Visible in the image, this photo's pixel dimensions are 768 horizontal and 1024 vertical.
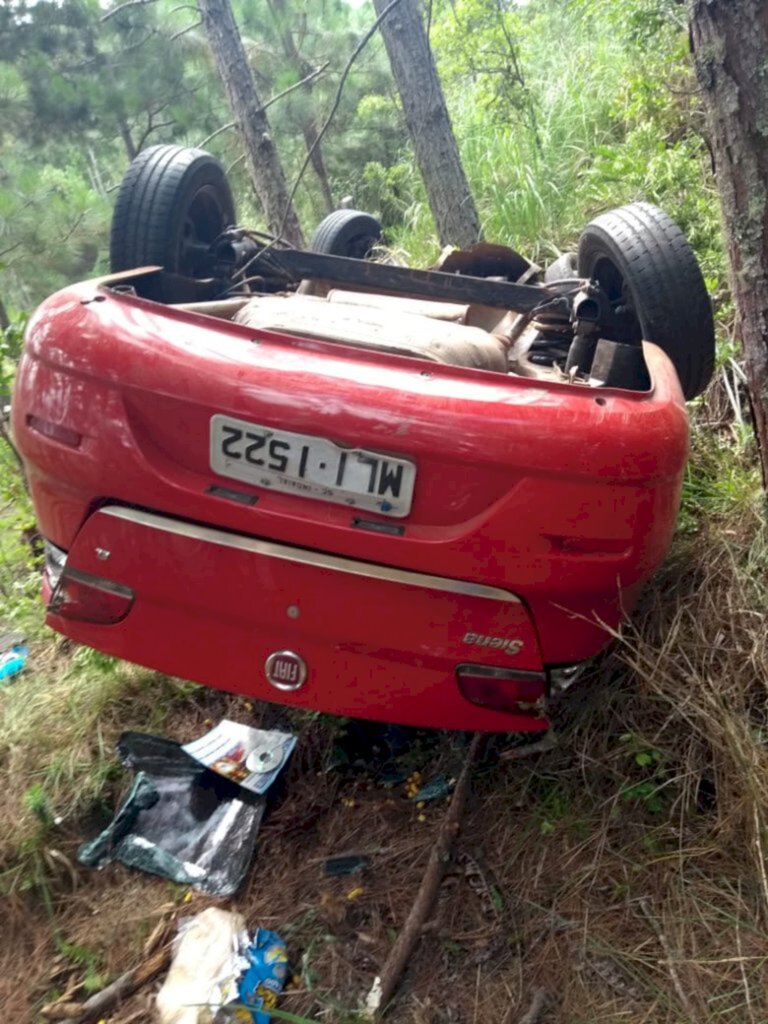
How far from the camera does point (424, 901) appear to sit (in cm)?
198

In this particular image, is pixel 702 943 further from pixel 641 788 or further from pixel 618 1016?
pixel 641 788

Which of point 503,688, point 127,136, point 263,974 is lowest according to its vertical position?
point 263,974

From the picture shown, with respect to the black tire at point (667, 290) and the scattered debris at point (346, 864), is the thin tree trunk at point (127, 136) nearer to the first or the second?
the black tire at point (667, 290)

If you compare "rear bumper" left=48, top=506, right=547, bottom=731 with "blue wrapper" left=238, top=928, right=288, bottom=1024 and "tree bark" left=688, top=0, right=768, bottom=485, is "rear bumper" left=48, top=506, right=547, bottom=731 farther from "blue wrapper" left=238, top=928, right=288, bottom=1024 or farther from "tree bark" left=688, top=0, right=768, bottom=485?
"tree bark" left=688, top=0, right=768, bottom=485

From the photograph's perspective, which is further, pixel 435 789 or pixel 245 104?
pixel 245 104

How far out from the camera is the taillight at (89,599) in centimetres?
187

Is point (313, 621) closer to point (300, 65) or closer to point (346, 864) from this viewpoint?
point (346, 864)

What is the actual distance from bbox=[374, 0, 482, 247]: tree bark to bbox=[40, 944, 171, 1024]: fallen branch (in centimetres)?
513

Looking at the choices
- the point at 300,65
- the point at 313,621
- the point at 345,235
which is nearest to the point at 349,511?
the point at 313,621

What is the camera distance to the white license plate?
5.51ft

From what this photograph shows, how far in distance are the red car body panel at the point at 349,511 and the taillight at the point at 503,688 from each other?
0.4 inches

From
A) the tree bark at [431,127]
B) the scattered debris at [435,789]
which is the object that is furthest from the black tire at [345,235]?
the scattered debris at [435,789]

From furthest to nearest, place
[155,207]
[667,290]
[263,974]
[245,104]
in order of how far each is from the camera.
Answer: [245,104] → [155,207] → [667,290] → [263,974]

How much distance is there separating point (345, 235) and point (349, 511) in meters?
3.07
